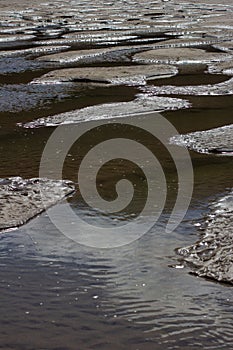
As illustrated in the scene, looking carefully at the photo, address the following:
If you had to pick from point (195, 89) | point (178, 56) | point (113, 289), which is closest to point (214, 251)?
point (113, 289)

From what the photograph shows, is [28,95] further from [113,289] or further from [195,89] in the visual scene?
[113,289]

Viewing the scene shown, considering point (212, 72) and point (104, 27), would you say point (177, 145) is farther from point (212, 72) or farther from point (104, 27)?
point (104, 27)

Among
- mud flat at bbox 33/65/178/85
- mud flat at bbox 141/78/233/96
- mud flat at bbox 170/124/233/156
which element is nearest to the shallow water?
mud flat at bbox 170/124/233/156

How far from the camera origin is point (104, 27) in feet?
79.8

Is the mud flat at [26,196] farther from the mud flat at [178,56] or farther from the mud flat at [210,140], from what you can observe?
the mud flat at [178,56]

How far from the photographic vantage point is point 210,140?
26.1ft

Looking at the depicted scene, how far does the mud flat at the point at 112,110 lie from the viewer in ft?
30.6

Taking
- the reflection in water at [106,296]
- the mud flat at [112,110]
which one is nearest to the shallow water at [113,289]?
the reflection in water at [106,296]

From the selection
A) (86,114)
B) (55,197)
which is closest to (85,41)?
(86,114)

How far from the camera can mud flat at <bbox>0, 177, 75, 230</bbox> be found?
5.60m

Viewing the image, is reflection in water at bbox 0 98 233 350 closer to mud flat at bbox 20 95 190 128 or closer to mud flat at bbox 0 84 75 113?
mud flat at bbox 20 95 190 128

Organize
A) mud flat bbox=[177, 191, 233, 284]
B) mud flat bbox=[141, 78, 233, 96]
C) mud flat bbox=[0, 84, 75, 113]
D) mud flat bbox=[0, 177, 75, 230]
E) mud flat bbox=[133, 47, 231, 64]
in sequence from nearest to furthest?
mud flat bbox=[177, 191, 233, 284], mud flat bbox=[0, 177, 75, 230], mud flat bbox=[0, 84, 75, 113], mud flat bbox=[141, 78, 233, 96], mud flat bbox=[133, 47, 231, 64]

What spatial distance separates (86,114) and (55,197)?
3.64m

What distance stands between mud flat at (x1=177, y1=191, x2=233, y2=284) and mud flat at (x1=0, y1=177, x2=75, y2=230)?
134cm
